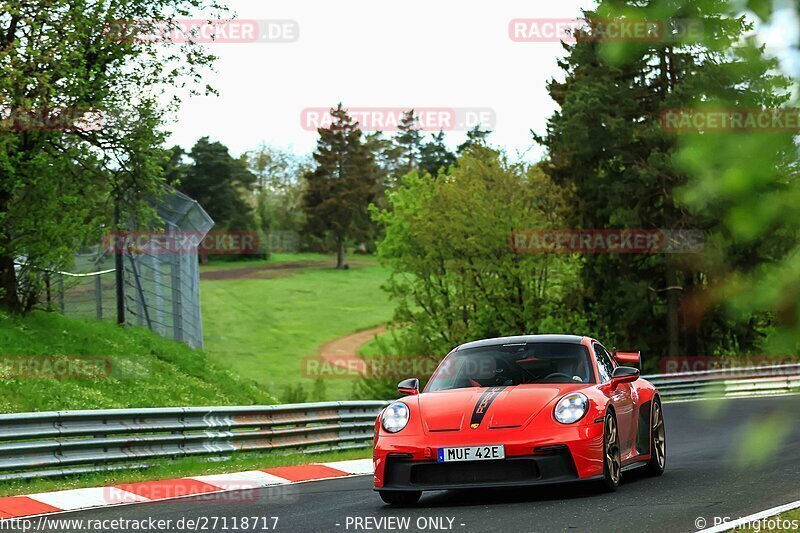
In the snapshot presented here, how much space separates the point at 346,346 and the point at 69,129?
1998 inches

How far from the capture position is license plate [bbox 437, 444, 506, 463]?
838cm

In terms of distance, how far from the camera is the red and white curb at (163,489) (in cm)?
1000

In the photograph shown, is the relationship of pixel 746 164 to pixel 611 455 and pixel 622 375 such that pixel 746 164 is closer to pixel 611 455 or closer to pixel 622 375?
pixel 611 455

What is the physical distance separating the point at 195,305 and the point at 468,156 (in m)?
27.3

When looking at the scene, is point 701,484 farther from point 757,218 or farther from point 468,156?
point 468,156

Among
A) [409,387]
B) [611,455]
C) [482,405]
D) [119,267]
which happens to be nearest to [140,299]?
[119,267]

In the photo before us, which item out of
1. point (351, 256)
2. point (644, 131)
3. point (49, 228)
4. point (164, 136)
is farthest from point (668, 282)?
point (351, 256)

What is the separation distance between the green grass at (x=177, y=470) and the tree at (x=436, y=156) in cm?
10549

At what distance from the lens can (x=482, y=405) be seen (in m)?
8.88

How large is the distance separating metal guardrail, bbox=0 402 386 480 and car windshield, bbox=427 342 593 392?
4580 millimetres

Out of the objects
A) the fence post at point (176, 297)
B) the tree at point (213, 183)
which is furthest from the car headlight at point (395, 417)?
the tree at point (213, 183)

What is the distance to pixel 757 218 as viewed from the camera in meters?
2.35

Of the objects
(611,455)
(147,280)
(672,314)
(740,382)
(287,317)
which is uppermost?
(147,280)

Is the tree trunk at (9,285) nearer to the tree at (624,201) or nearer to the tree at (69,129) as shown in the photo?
the tree at (69,129)
